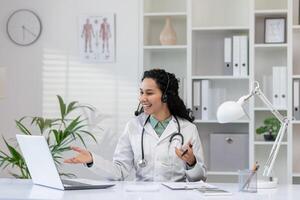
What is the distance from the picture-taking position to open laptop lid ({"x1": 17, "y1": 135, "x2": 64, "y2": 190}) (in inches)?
106

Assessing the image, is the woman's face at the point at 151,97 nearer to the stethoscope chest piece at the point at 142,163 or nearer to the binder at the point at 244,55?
the stethoscope chest piece at the point at 142,163

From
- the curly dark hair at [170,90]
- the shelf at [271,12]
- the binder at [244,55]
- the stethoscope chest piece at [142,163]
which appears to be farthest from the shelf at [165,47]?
the stethoscope chest piece at [142,163]

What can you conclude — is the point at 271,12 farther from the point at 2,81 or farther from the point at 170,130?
the point at 2,81

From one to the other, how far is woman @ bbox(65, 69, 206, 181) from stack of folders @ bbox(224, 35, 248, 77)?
37.9 inches

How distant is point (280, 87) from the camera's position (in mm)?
4375

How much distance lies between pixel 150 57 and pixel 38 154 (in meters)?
2.25

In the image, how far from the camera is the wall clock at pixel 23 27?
489 cm

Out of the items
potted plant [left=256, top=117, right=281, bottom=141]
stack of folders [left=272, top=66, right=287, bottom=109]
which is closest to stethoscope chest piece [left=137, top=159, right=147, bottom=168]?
potted plant [left=256, top=117, right=281, bottom=141]

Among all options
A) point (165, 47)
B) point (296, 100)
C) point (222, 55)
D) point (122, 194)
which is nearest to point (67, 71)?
point (165, 47)

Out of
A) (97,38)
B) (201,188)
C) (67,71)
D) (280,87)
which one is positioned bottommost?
(201,188)

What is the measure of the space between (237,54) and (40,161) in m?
2.15

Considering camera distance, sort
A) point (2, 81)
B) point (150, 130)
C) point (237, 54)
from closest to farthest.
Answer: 1. point (150, 130)
2. point (237, 54)
3. point (2, 81)

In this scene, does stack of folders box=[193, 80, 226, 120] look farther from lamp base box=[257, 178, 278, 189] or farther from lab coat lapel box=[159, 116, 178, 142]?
lamp base box=[257, 178, 278, 189]

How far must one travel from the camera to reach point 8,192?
2646 mm
